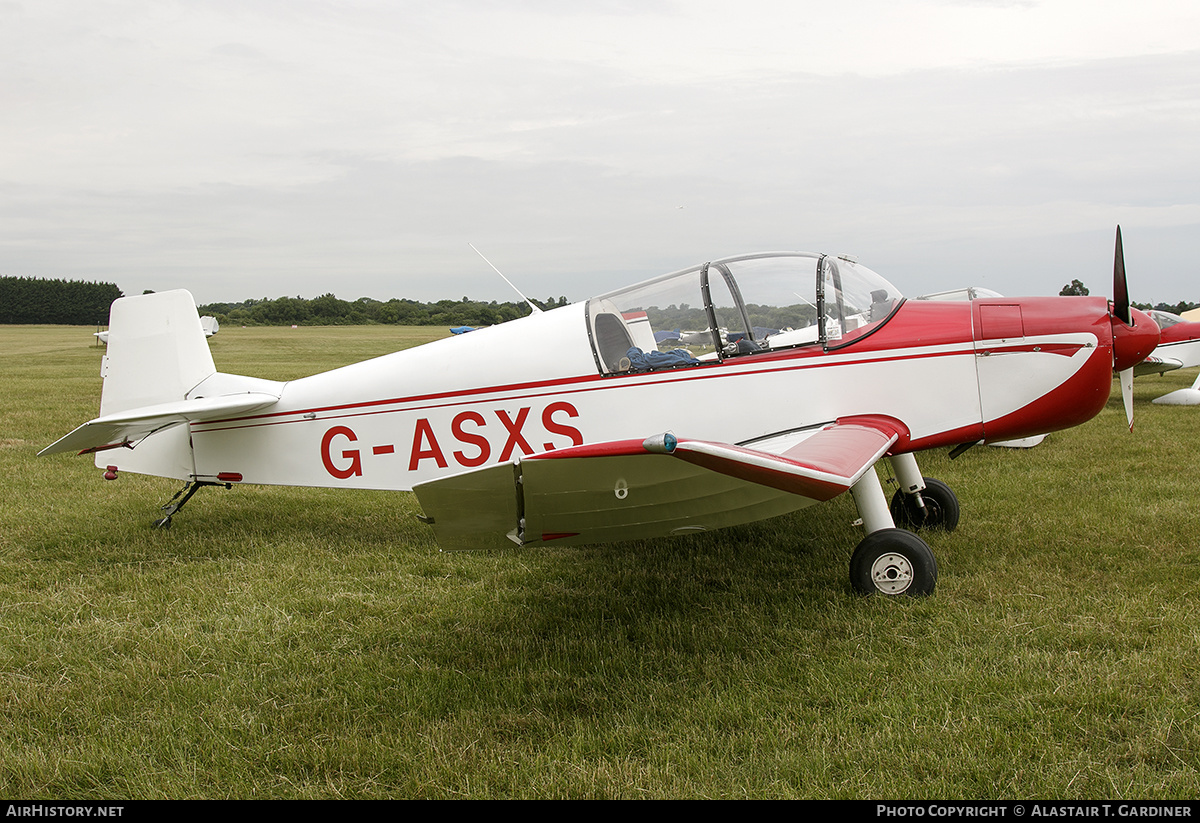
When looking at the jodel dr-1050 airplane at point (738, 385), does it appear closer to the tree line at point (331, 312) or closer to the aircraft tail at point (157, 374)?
the aircraft tail at point (157, 374)

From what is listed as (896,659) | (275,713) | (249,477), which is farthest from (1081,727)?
(249,477)

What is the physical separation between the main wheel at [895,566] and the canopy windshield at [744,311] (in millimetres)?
1190

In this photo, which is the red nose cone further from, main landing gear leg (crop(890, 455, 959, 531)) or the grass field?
main landing gear leg (crop(890, 455, 959, 531))

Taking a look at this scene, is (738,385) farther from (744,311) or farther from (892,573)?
(892,573)

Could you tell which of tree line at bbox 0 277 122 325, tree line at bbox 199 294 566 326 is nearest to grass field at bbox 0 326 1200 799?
tree line at bbox 199 294 566 326

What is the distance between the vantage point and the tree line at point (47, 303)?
258 feet

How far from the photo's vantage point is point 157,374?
5.89 m

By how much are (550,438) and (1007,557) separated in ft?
9.88

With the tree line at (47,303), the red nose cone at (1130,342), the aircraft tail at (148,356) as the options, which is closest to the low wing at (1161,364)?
the red nose cone at (1130,342)

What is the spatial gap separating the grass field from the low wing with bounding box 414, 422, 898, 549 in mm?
717

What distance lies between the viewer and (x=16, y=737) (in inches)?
120

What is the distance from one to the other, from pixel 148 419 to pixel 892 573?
185 inches

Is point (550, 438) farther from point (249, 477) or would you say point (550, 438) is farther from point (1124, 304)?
point (1124, 304)

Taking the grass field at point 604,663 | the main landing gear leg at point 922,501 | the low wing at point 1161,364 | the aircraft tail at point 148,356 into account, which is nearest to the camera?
the grass field at point 604,663
